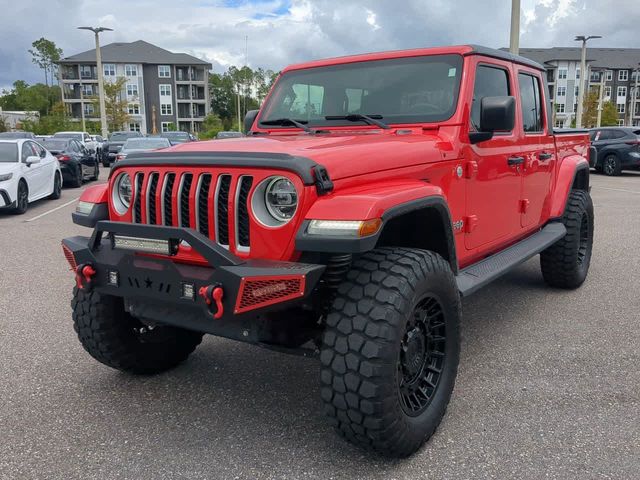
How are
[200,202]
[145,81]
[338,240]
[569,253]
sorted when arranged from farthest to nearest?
[145,81] → [569,253] → [200,202] → [338,240]

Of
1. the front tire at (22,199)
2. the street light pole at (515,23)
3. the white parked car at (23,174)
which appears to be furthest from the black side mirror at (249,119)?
the street light pole at (515,23)

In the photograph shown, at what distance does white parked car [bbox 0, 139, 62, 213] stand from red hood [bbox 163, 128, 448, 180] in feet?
30.3

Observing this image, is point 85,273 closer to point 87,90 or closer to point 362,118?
point 362,118

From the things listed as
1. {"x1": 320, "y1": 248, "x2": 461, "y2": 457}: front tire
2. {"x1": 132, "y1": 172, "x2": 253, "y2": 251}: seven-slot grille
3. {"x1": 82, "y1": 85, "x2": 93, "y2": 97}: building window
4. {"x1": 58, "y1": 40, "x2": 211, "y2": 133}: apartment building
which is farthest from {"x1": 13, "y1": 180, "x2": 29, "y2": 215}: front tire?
{"x1": 82, "y1": 85, "x2": 93, "y2": 97}: building window

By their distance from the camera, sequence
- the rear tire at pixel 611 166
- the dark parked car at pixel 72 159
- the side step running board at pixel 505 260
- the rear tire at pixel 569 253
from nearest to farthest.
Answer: the side step running board at pixel 505 260, the rear tire at pixel 569 253, the dark parked car at pixel 72 159, the rear tire at pixel 611 166

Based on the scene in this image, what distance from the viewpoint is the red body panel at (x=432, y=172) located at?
2799 mm

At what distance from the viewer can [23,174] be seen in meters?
11.9

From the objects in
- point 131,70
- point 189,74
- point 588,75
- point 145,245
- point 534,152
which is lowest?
point 145,245

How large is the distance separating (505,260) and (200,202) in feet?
7.67

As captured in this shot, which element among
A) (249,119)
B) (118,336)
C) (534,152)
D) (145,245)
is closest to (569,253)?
(534,152)

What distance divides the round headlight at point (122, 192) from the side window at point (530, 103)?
3.12 meters

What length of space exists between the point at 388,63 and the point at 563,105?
309 feet

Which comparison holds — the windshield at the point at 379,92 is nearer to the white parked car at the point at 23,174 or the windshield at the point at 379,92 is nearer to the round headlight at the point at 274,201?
the round headlight at the point at 274,201

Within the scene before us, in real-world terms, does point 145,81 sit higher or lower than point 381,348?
higher
